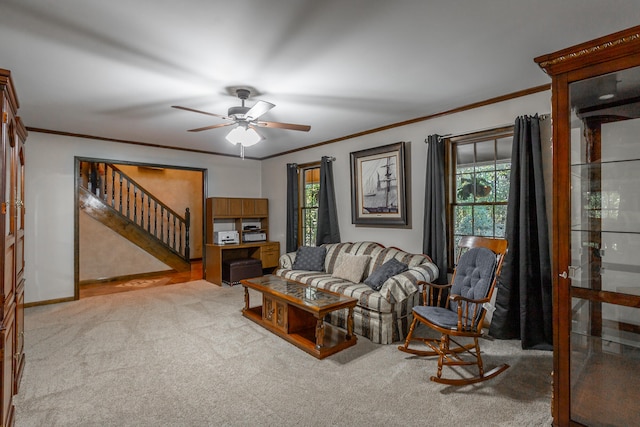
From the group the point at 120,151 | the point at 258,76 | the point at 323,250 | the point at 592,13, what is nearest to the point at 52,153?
the point at 120,151

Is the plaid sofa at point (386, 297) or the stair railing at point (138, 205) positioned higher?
the stair railing at point (138, 205)

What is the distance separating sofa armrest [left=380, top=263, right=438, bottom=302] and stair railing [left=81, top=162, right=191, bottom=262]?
203 inches

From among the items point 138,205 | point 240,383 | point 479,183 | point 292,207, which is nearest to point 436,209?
point 479,183

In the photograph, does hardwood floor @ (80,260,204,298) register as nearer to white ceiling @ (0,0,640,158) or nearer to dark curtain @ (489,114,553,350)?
white ceiling @ (0,0,640,158)

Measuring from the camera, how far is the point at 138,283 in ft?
20.0

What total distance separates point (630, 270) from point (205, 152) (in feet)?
20.5

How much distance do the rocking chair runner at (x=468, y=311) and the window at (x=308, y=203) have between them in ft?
10.7

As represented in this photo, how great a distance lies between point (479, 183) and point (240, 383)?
3265mm

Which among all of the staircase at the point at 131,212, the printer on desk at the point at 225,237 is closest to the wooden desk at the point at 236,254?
the printer on desk at the point at 225,237

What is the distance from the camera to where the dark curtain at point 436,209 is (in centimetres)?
384

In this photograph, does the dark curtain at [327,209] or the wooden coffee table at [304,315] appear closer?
the wooden coffee table at [304,315]

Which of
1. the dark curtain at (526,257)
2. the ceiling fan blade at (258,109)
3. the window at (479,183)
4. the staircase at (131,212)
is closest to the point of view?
the ceiling fan blade at (258,109)

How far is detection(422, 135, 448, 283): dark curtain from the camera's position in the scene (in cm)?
384

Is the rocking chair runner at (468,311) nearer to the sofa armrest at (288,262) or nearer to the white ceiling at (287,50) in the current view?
the white ceiling at (287,50)
